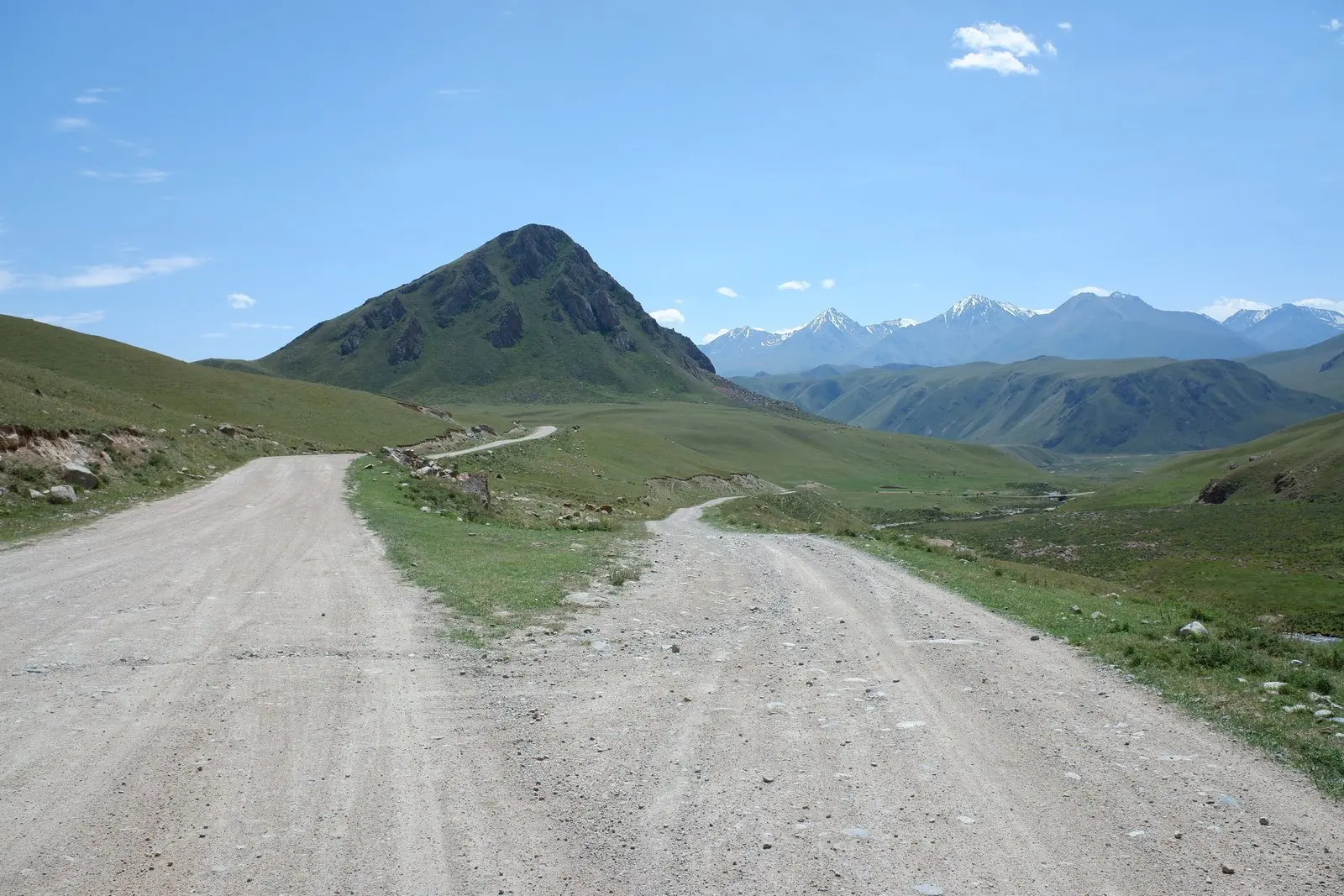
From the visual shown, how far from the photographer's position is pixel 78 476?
2744 centimetres

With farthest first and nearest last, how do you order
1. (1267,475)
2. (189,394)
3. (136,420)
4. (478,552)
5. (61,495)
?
(1267,475)
(189,394)
(136,420)
(61,495)
(478,552)

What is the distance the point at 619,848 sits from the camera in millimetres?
6508

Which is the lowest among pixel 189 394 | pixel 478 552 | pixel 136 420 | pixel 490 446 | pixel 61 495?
pixel 478 552

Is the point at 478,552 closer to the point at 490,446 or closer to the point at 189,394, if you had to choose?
the point at 490,446

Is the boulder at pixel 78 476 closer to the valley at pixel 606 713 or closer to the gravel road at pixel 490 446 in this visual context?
the valley at pixel 606 713

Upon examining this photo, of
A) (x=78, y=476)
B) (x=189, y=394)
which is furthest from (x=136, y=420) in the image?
(x=189, y=394)

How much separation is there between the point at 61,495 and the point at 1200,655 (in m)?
30.7

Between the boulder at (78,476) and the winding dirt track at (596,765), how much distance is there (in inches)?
610

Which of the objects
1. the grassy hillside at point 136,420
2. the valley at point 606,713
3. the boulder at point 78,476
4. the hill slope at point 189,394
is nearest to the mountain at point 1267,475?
the valley at point 606,713

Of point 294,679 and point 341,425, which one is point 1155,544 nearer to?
point 341,425

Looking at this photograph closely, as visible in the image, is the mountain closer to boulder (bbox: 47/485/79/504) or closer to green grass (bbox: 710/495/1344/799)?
green grass (bbox: 710/495/1344/799)

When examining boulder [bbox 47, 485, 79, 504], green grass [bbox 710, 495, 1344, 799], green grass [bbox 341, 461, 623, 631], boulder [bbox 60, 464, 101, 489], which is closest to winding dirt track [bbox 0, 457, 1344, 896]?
green grass [bbox 710, 495, 1344, 799]

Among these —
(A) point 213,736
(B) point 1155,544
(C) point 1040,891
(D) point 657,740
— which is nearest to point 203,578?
(A) point 213,736

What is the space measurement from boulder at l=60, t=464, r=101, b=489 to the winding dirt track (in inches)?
610
